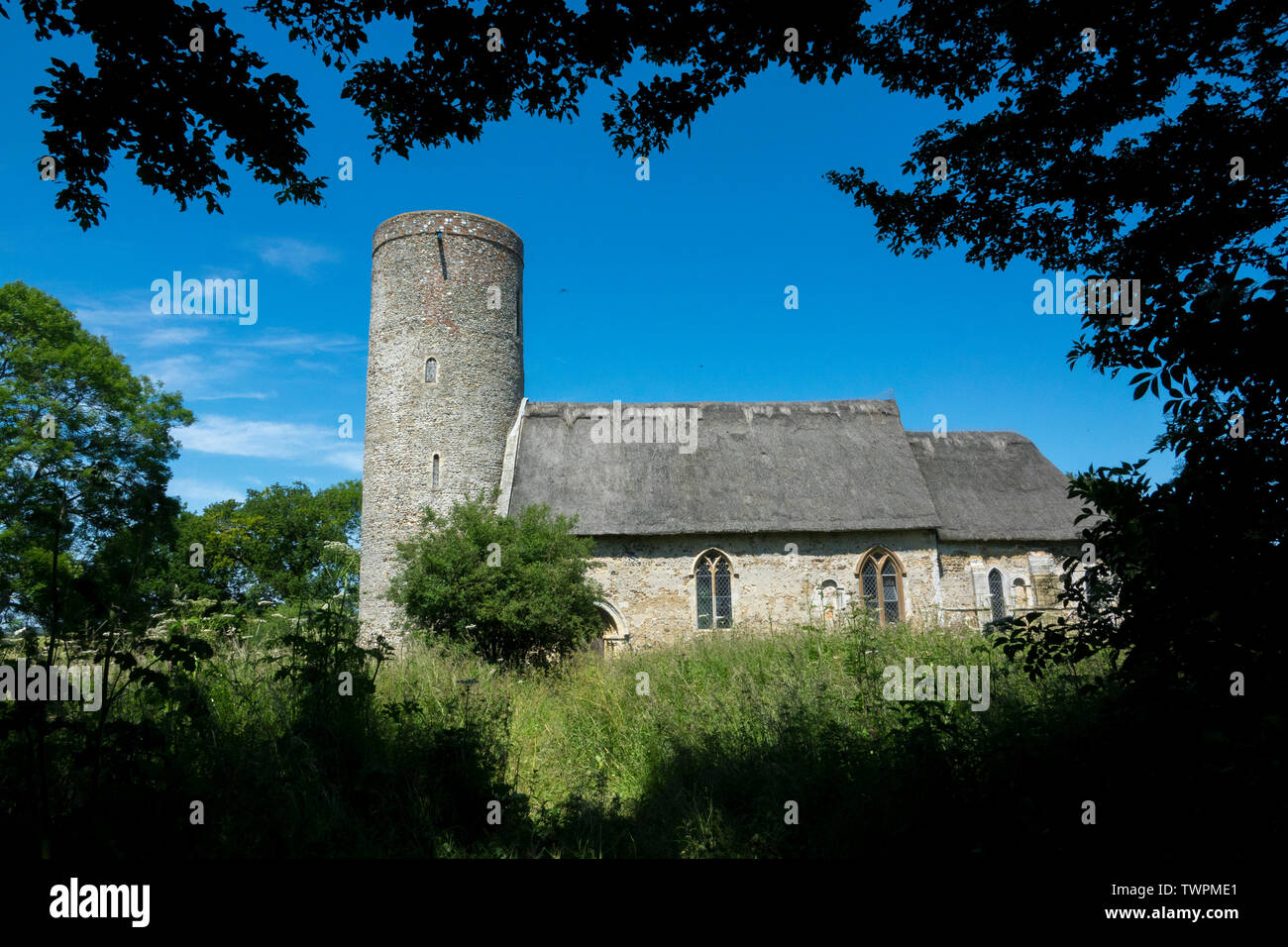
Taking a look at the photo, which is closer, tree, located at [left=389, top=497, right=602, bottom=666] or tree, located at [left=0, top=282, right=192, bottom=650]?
tree, located at [left=0, top=282, right=192, bottom=650]

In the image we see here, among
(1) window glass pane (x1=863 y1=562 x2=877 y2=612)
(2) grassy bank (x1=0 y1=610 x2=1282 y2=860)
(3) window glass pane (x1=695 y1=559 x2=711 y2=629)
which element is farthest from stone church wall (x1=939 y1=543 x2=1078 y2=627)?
(2) grassy bank (x1=0 y1=610 x2=1282 y2=860)

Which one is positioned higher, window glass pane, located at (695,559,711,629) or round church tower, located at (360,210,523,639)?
round church tower, located at (360,210,523,639)

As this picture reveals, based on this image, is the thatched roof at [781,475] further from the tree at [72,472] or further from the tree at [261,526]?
→ the tree at [261,526]

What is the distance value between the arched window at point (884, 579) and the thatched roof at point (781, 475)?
3.17 ft

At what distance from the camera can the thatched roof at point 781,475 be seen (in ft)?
62.5

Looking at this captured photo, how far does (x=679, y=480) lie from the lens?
2008 cm

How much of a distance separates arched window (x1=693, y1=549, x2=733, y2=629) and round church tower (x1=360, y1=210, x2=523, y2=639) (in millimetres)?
6837

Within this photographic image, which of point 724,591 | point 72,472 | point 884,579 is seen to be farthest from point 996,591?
point 72,472

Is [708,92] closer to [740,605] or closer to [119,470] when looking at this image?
[119,470]

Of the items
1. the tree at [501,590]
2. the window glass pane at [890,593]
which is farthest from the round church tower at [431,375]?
the window glass pane at [890,593]

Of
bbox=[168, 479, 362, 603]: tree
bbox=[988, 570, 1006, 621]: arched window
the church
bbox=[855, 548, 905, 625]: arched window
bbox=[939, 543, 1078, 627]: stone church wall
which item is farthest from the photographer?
bbox=[168, 479, 362, 603]: tree

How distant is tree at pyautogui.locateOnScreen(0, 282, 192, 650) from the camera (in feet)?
12.0

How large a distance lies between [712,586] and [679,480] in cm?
330

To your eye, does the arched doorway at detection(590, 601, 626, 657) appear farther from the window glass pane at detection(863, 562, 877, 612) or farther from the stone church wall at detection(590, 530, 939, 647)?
the window glass pane at detection(863, 562, 877, 612)
